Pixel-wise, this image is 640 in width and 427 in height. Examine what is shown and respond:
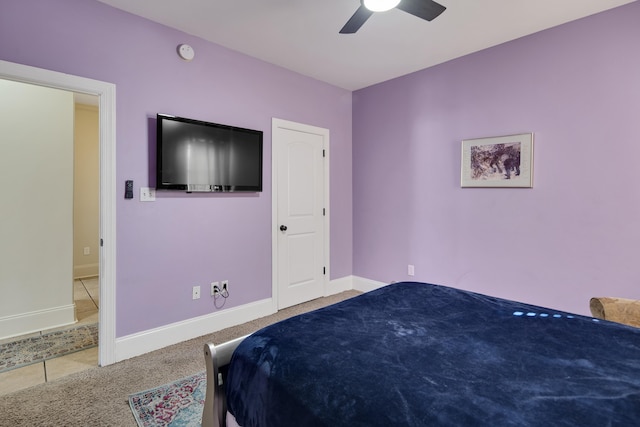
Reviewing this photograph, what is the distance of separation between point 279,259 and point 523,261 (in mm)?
2417

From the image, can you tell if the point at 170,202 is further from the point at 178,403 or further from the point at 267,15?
the point at 267,15

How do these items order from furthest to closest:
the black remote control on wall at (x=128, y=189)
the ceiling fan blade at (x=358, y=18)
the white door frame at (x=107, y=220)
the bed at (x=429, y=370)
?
the black remote control on wall at (x=128, y=189), the white door frame at (x=107, y=220), the ceiling fan blade at (x=358, y=18), the bed at (x=429, y=370)

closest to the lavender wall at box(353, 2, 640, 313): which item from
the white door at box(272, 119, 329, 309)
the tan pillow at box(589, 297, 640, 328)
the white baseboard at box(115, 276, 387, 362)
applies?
the white door at box(272, 119, 329, 309)

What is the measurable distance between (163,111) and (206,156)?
19.5 inches

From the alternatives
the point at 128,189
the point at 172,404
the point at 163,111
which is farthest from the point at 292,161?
the point at 172,404

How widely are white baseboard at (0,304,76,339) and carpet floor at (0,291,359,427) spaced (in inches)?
49.8

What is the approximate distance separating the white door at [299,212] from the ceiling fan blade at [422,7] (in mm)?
1893

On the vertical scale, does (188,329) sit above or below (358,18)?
below

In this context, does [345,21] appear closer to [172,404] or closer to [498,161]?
[498,161]

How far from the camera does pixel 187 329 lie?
9.55 feet

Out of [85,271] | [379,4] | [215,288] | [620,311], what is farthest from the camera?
[85,271]

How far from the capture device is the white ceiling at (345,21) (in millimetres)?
2436

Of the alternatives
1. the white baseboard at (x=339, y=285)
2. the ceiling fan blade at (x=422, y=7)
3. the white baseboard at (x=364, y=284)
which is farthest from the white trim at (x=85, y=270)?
the ceiling fan blade at (x=422, y=7)

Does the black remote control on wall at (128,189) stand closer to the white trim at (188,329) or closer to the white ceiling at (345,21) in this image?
the white trim at (188,329)
